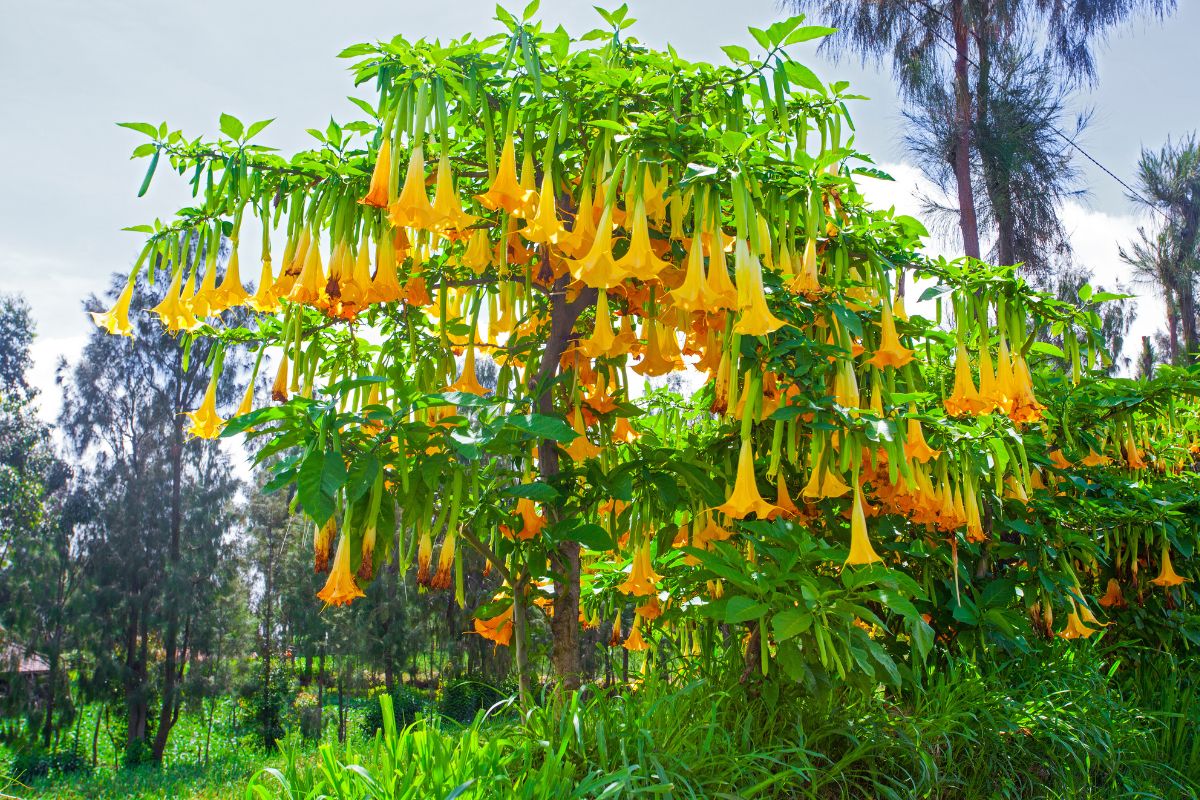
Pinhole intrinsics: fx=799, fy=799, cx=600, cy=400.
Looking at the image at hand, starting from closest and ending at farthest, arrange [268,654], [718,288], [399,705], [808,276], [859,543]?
[718,288] → [808,276] → [859,543] → [399,705] → [268,654]

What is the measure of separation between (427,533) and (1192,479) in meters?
4.11

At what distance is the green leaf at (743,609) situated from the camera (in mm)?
1884

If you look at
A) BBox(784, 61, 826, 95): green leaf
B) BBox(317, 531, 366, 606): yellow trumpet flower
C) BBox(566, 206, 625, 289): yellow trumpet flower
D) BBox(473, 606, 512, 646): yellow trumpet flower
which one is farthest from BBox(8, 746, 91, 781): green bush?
BBox(784, 61, 826, 95): green leaf

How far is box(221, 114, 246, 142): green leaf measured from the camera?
1915 millimetres

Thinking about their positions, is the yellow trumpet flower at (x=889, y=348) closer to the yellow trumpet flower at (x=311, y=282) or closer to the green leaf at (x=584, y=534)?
the green leaf at (x=584, y=534)

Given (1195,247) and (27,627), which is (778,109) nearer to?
(27,627)

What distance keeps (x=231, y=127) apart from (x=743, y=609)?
169cm

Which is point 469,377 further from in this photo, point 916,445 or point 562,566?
point 916,445

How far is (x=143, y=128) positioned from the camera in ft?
6.09

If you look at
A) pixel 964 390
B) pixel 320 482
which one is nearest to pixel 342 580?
pixel 320 482

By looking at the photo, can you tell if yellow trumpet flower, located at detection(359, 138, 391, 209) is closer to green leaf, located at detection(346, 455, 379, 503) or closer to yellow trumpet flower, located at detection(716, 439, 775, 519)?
green leaf, located at detection(346, 455, 379, 503)

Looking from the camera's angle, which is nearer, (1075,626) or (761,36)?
(761,36)

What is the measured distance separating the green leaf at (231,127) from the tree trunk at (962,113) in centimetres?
891

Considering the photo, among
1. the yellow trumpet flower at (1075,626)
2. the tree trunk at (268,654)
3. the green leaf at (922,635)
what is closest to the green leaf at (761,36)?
the green leaf at (922,635)
